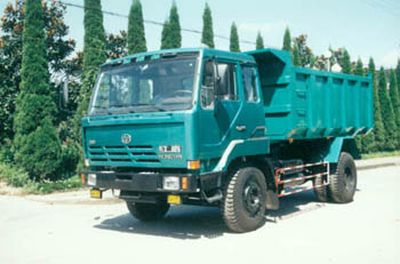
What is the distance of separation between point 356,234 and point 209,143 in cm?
263

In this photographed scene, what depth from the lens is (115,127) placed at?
23.3ft

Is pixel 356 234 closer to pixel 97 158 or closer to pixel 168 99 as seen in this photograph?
pixel 168 99

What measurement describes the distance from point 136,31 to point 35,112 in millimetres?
6983

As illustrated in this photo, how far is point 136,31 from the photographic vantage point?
63.7 feet

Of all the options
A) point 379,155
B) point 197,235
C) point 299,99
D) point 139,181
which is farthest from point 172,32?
point 139,181

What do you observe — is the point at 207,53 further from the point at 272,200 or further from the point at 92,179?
the point at 272,200

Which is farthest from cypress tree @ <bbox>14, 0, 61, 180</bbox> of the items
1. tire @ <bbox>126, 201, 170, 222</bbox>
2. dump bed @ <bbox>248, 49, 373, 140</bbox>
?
dump bed @ <bbox>248, 49, 373, 140</bbox>

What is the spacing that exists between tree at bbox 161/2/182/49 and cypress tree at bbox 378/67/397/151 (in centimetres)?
1434

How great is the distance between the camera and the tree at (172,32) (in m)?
21.9

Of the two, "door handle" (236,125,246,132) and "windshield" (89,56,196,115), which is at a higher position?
"windshield" (89,56,196,115)

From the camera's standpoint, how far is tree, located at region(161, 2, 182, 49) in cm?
2186

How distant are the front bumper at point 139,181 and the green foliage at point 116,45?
557 inches

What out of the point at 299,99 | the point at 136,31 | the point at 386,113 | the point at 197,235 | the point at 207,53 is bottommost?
the point at 197,235

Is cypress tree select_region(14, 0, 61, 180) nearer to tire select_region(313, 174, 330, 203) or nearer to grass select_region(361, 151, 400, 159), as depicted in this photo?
tire select_region(313, 174, 330, 203)
